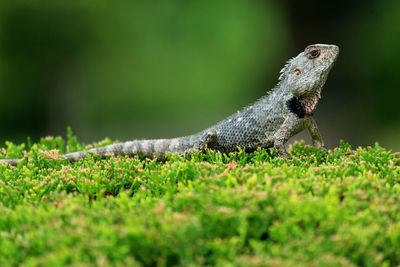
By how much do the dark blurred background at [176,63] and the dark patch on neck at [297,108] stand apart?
6.79 metres

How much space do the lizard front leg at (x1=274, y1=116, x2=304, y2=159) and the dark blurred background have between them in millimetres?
6862

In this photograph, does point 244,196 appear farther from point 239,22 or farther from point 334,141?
point 239,22

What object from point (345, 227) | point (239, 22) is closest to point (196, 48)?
point (239, 22)

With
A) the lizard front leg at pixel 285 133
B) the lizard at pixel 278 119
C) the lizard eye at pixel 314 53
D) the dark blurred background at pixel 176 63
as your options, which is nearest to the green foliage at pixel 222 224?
the lizard front leg at pixel 285 133

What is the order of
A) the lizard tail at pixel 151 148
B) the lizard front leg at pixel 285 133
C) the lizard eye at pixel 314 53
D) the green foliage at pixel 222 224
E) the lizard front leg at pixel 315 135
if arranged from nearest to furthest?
the green foliage at pixel 222 224 → the lizard front leg at pixel 285 133 → the lizard eye at pixel 314 53 → the lizard front leg at pixel 315 135 → the lizard tail at pixel 151 148

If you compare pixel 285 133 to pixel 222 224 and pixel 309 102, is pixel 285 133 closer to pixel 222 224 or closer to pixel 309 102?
pixel 309 102

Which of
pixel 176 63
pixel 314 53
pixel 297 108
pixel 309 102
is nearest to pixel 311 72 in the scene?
pixel 314 53

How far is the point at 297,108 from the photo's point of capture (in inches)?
248

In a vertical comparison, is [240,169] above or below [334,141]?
below

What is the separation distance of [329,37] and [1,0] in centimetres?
1313

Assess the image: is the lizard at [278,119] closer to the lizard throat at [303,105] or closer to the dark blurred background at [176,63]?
the lizard throat at [303,105]

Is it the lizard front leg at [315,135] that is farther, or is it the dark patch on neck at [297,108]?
the lizard front leg at [315,135]

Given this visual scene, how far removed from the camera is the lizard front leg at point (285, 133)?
608cm

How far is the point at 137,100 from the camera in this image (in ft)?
82.1
